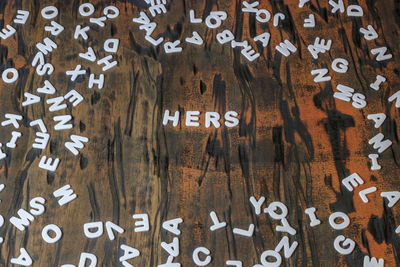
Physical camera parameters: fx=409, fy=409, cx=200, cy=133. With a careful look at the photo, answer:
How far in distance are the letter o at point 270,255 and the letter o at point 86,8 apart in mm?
1282

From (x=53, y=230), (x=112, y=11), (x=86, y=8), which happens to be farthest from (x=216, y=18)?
(x=53, y=230)

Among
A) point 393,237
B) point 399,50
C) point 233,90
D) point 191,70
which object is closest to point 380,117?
point 399,50

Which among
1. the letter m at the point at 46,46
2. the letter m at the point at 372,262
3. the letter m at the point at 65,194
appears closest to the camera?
the letter m at the point at 372,262

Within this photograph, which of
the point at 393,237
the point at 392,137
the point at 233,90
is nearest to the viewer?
the point at 393,237

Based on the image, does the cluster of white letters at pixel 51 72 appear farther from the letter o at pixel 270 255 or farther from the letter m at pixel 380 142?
the letter m at pixel 380 142

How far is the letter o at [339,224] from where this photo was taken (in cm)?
149

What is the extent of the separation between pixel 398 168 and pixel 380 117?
213 mm

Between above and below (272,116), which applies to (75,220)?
below

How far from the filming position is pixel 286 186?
156 centimetres

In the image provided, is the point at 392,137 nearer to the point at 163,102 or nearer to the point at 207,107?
the point at 207,107

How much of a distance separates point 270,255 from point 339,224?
278mm

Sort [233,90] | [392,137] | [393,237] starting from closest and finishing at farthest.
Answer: [393,237] < [392,137] < [233,90]


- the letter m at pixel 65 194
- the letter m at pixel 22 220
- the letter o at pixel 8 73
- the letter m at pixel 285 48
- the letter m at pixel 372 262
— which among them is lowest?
the letter m at pixel 372 262

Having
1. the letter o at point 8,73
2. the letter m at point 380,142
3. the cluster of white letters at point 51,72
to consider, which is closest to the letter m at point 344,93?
the letter m at point 380,142
